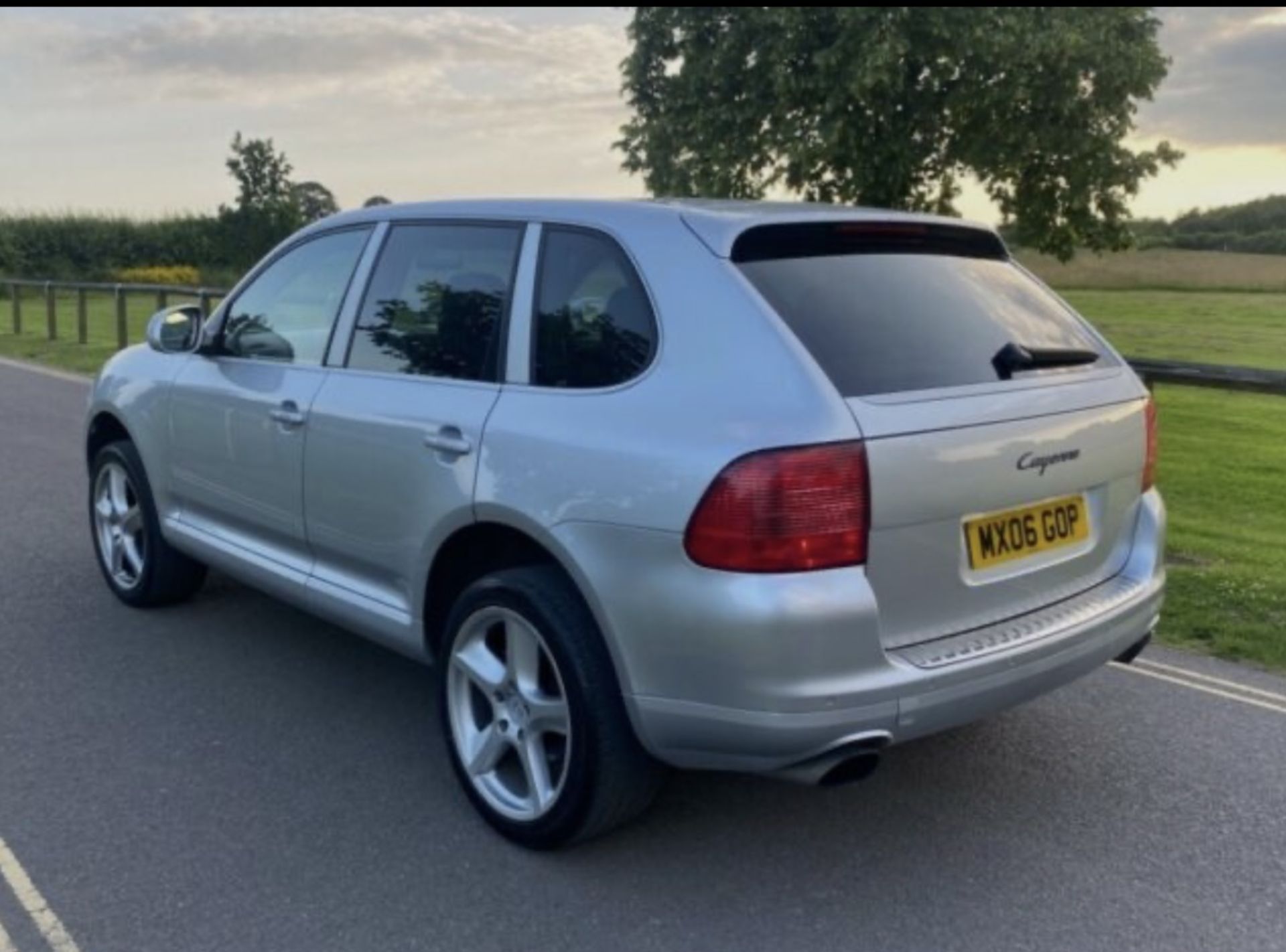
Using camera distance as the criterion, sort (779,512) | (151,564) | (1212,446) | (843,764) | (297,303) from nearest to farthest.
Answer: (779,512)
(843,764)
(297,303)
(151,564)
(1212,446)

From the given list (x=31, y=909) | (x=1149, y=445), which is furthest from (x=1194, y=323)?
(x=31, y=909)

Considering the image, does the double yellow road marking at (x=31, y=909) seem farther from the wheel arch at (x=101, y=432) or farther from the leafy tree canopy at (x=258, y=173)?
the leafy tree canopy at (x=258, y=173)

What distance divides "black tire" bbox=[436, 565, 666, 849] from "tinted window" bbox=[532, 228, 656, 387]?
1.76 ft

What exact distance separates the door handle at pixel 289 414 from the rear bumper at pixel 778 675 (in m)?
1.53

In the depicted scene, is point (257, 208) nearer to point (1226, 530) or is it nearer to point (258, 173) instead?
point (258, 173)

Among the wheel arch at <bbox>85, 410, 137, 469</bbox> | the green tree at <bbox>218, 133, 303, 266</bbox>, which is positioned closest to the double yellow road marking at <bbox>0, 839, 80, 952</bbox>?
the wheel arch at <bbox>85, 410, 137, 469</bbox>

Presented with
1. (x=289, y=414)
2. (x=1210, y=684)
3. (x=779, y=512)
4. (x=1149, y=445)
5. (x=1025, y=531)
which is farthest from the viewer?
(x=1210, y=684)

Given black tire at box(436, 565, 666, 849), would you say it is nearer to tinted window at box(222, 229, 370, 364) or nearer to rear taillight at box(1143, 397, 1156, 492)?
tinted window at box(222, 229, 370, 364)

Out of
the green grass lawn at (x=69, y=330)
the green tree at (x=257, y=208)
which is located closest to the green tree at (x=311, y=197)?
the green tree at (x=257, y=208)

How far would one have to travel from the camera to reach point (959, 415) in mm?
3098

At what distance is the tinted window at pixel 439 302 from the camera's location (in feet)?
12.0

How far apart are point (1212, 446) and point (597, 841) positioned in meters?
9.35

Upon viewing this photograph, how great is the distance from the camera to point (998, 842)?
3451 millimetres

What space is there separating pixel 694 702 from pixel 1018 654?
88 cm
